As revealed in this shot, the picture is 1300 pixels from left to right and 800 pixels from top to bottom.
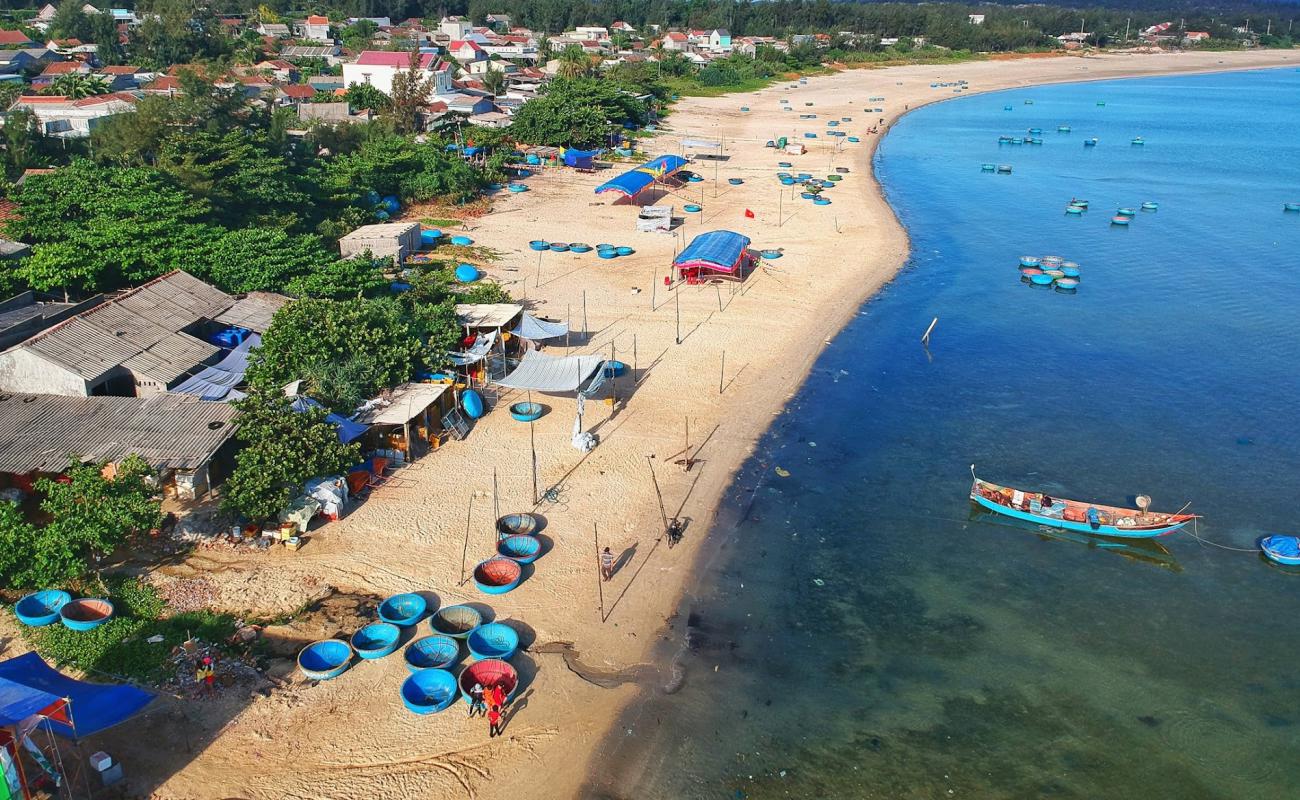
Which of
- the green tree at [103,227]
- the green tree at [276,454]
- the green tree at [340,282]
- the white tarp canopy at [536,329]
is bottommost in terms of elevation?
the green tree at [276,454]

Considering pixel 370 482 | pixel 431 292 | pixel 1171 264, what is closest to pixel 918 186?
pixel 1171 264

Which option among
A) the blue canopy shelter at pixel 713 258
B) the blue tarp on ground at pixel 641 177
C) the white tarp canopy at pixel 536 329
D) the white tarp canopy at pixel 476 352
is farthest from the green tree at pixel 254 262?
the blue tarp on ground at pixel 641 177

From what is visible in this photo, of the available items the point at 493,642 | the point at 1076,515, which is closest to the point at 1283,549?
the point at 1076,515

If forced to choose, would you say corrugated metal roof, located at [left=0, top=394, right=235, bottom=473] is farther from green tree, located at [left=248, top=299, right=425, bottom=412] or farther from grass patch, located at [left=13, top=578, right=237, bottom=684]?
grass patch, located at [left=13, top=578, right=237, bottom=684]

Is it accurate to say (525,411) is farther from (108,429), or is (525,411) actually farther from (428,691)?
(428,691)

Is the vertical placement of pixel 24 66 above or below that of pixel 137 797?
above

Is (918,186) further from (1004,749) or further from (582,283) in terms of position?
(1004,749)

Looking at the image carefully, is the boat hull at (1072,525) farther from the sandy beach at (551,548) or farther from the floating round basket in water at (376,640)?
the floating round basket in water at (376,640)
